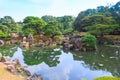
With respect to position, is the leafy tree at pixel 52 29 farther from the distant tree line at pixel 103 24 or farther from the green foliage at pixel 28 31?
the distant tree line at pixel 103 24

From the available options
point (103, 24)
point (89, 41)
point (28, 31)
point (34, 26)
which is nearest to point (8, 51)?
point (89, 41)

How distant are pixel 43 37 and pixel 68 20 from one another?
3508 centimetres

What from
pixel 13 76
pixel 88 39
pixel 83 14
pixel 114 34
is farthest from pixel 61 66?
pixel 83 14

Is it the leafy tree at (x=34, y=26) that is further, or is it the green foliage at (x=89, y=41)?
the leafy tree at (x=34, y=26)

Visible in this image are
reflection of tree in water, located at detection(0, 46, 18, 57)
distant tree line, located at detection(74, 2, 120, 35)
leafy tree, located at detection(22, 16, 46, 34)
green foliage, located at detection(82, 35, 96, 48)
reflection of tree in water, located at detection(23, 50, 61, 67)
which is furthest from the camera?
leafy tree, located at detection(22, 16, 46, 34)

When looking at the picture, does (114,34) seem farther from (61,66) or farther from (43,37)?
(61,66)

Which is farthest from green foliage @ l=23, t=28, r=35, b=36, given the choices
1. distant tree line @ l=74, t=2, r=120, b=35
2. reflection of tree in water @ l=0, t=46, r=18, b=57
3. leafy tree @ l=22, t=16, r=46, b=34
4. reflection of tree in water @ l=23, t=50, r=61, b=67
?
reflection of tree in water @ l=23, t=50, r=61, b=67

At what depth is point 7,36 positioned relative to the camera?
5691cm

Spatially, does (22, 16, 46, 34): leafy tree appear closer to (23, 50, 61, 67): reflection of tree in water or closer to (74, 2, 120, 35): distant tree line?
(74, 2, 120, 35): distant tree line

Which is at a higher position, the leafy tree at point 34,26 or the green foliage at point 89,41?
the leafy tree at point 34,26

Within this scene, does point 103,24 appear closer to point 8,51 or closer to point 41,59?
point 8,51

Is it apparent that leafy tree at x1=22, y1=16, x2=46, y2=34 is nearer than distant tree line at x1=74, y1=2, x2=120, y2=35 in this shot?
No

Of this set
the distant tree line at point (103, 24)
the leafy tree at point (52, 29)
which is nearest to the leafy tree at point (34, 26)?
the leafy tree at point (52, 29)

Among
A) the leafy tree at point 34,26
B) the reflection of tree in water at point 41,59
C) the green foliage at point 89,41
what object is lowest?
the reflection of tree in water at point 41,59
